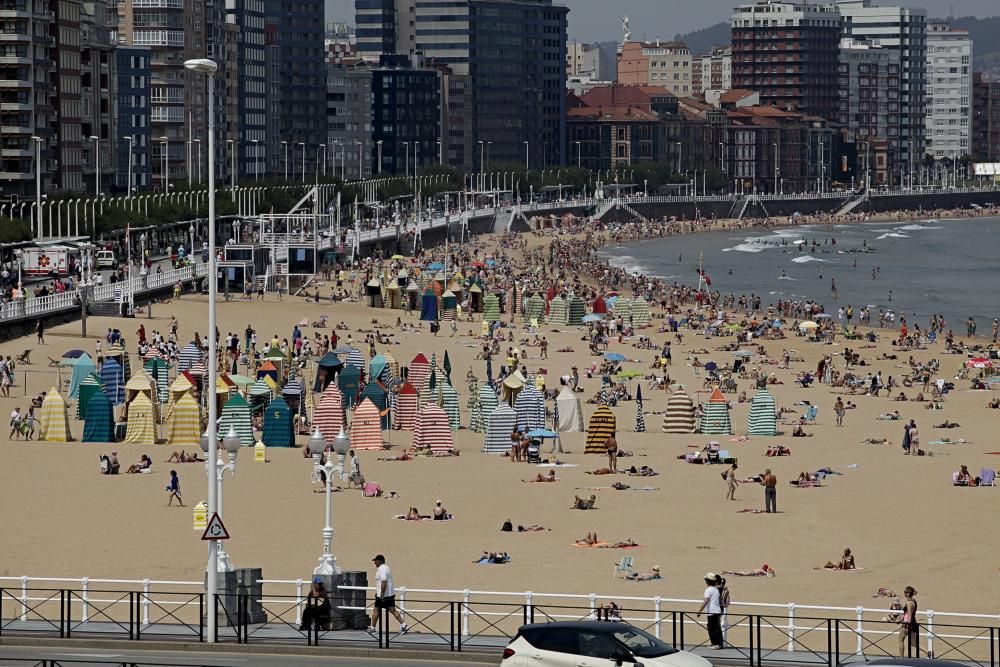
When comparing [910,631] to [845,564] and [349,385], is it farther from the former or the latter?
[349,385]

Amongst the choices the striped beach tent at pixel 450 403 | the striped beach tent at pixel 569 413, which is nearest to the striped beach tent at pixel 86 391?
the striped beach tent at pixel 450 403

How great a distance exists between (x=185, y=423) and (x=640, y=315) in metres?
37.3

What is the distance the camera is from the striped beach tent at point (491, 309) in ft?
239

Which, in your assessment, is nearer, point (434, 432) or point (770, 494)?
point (770, 494)

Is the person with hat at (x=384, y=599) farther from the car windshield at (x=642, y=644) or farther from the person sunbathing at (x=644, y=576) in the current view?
the person sunbathing at (x=644, y=576)

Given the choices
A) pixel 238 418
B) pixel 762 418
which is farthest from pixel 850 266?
pixel 238 418

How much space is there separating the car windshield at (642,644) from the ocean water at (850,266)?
6391cm

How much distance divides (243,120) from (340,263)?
8199 centimetres

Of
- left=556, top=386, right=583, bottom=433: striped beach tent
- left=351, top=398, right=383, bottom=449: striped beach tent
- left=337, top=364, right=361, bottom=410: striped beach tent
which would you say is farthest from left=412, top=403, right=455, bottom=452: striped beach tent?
left=337, top=364, right=361, bottom=410: striped beach tent

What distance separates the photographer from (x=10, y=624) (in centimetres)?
2228

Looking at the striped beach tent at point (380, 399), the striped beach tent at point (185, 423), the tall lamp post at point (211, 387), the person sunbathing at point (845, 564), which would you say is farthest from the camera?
the striped beach tent at point (380, 399)

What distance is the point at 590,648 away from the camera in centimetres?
1842

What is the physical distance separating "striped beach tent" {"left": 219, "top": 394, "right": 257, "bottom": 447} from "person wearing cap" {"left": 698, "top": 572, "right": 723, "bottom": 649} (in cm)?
1815

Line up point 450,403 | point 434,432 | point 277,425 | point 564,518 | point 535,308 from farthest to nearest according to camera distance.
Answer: point 535,308
point 450,403
point 277,425
point 434,432
point 564,518
